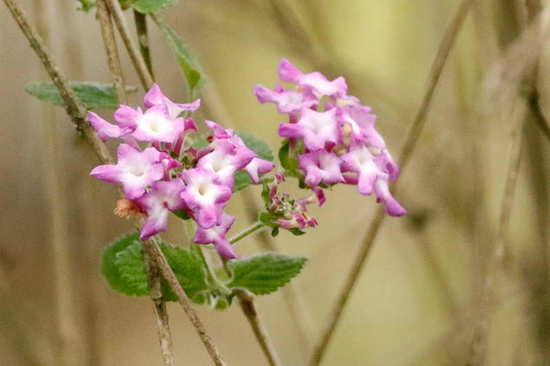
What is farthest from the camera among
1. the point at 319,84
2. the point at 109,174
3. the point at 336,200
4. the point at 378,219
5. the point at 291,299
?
the point at 336,200

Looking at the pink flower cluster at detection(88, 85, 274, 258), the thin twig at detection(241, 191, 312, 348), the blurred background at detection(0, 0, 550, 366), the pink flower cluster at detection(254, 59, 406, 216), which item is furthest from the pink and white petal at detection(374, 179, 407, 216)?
the thin twig at detection(241, 191, 312, 348)

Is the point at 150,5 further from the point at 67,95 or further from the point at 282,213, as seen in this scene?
the point at 282,213

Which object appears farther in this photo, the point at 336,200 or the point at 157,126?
the point at 336,200

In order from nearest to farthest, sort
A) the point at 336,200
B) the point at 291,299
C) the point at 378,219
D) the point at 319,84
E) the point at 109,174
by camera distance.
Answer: the point at 109,174 → the point at 319,84 → the point at 378,219 → the point at 291,299 → the point at 336,200

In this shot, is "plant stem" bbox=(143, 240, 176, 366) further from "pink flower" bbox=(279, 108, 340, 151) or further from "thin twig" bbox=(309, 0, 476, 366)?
"thin twig" bbox=(309, 0, 476, 366)

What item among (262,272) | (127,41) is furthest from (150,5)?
(262,272)

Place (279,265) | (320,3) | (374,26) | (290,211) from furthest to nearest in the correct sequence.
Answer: (374,26), (320,3), (279,265), (290,211)

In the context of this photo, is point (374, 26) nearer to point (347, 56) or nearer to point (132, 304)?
point (347, 56)

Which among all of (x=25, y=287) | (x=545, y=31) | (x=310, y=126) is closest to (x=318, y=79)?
(x=310, y=126)
